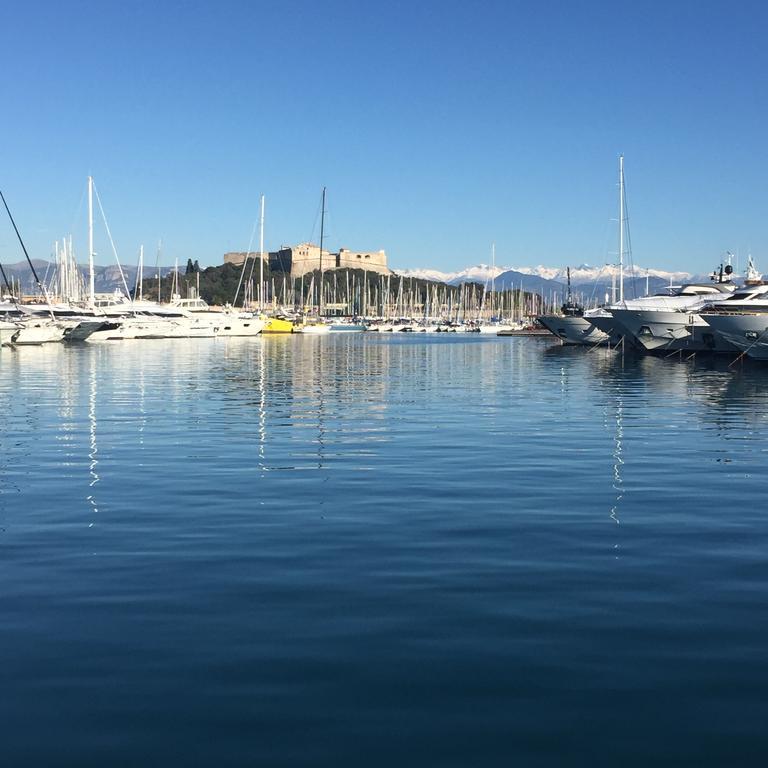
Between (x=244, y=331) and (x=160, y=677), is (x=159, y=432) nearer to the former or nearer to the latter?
(x=160, y=677)

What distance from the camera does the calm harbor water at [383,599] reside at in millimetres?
5762

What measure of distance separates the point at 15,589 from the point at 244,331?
99.5 meters

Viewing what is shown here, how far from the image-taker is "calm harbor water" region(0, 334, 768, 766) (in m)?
5.76

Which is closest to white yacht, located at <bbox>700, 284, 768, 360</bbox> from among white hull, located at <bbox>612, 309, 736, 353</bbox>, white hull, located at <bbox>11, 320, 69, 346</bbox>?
white hull, located at <bbox>612, 309, 736, 353</bbox>

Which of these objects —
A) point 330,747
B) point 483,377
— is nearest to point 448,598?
point 330,747

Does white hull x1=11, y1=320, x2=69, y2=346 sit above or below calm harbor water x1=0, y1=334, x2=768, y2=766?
above

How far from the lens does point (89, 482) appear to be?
1494 centimetres

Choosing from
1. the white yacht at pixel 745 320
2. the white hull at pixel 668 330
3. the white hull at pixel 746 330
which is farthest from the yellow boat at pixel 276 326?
the white hull at pixel 746 330

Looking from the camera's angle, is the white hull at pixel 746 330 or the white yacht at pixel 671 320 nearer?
the white hull at pixel 746 330

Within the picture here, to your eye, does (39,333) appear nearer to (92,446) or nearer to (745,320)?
(745,320)

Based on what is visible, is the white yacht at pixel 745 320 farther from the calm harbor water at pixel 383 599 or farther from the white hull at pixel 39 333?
the white hull at pixel 39 333

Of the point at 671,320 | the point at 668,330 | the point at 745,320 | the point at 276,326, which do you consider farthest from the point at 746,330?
the point at 276,326

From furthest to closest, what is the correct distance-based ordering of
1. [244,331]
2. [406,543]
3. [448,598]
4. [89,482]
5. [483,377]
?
[244,331]
[483,377]
[89,482]
[406,543]
[448,598]

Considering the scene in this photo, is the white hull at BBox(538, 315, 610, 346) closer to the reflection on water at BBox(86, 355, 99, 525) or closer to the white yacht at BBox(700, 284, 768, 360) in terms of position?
the white yacht at BBox(700, 284, 768, 360)
